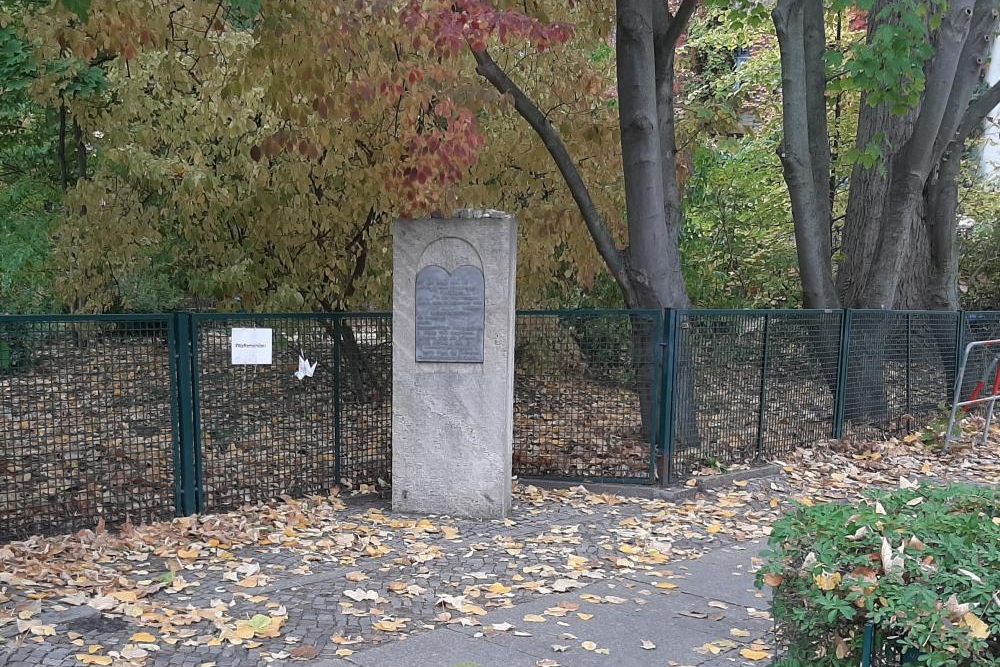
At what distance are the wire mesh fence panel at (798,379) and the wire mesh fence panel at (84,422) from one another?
232 inches

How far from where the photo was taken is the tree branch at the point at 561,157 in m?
9.30

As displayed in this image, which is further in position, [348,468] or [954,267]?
[954,267]

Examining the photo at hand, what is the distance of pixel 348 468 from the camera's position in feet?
26.8

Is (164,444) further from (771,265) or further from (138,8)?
(771,265)

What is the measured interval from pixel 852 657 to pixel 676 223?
7.61 m

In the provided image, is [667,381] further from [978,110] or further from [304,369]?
[978,110]

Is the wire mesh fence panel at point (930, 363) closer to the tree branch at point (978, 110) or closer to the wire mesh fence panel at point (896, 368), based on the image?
the wire mesh fence panel at point (896, 368)

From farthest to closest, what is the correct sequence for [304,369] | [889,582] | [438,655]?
1. [304,369]
2. [438,655]
3. [889,582]

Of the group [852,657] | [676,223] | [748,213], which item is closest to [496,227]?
[676,223]

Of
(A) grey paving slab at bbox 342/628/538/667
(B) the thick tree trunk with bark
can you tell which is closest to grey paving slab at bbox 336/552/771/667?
(A) grey paving slab at bbox 342/628/538/667

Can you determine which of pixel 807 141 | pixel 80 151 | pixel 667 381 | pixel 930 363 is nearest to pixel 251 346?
pixel 667 381

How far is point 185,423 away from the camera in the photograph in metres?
7.04

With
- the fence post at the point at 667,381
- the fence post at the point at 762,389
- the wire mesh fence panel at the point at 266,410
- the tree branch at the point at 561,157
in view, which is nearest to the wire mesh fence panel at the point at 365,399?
the wire mesh fence panel at the point at 266,410

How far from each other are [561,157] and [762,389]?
3.14m
